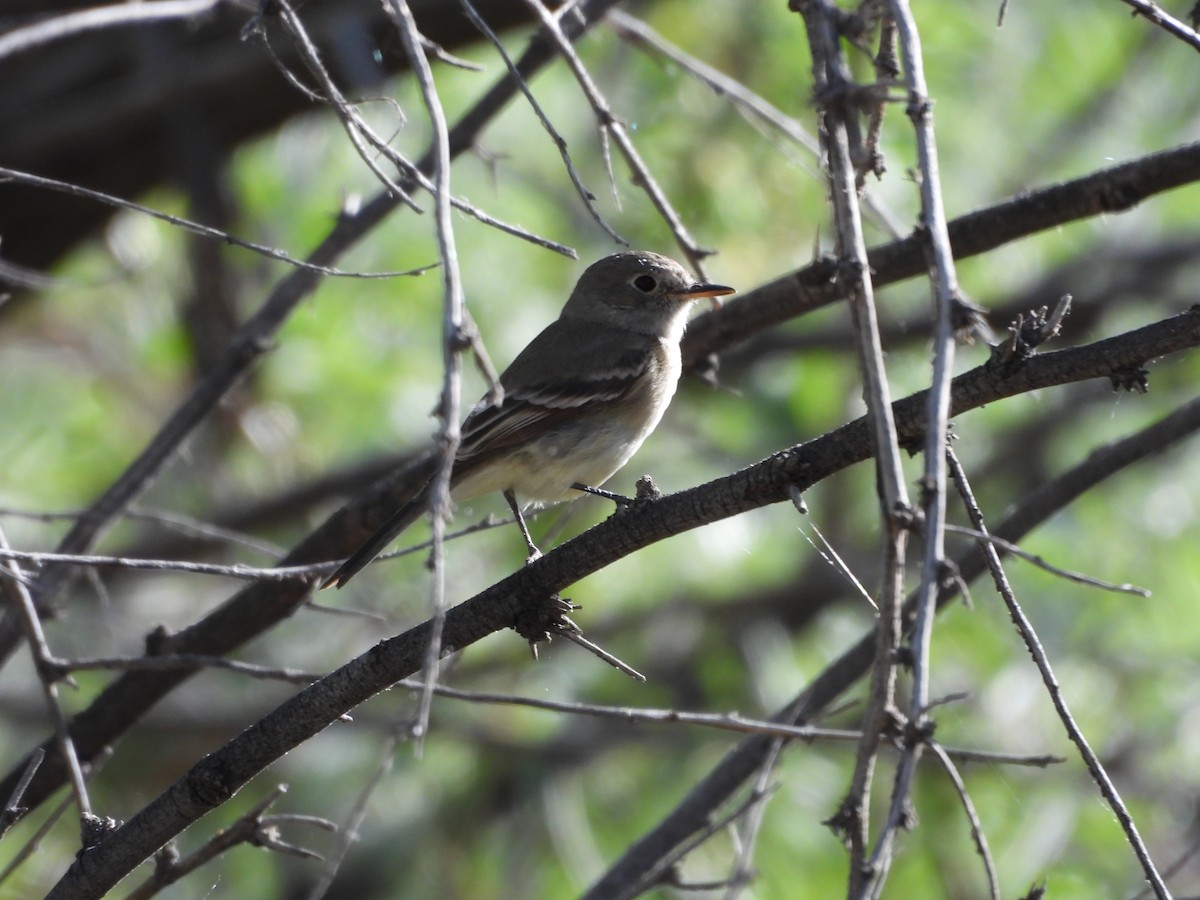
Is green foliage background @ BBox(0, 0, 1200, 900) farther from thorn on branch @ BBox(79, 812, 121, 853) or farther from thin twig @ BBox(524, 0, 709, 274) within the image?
thorn on branch @ BBox(79, 812, 121, 853)

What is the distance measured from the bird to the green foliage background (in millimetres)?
1447

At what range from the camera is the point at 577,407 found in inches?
175

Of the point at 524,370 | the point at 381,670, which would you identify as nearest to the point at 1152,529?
the point at 524,370

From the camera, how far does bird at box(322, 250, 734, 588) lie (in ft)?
13.9

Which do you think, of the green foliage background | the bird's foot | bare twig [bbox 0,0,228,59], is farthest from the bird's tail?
the green foliage background

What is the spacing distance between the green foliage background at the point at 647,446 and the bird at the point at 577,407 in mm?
1447

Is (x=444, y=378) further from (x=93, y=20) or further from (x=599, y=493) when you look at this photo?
(x=599, y=493)

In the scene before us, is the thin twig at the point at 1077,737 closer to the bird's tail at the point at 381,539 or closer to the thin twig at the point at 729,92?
the bird's tail at the point at 381,539

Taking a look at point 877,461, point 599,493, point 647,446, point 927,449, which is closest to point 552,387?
point 599,493

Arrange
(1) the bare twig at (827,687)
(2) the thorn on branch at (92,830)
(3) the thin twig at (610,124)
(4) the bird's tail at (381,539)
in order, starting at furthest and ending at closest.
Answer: (4) the bird's tail at (381,539), (1) the bare twig at (827,687), (3) the thin twig at (610,124), (2) the thorn on branch at (92,830)

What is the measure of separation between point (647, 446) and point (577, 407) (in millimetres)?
3059

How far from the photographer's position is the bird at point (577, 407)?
4.25 metres

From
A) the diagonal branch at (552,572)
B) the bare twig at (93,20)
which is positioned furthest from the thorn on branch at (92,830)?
the bare twig at (93,20)

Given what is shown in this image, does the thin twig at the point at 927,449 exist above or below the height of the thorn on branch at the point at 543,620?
below
